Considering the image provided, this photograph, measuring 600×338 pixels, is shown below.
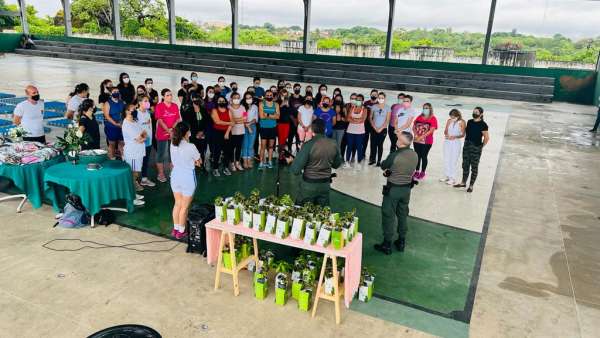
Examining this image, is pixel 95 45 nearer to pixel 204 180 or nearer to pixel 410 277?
pixel 204 180

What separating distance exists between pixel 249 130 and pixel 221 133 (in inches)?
21.9

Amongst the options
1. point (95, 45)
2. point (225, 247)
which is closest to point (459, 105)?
point (225, 247)

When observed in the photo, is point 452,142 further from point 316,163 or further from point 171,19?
point 171,19

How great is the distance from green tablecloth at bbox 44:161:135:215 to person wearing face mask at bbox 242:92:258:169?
8.57 feet

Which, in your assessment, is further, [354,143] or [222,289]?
[354,143]

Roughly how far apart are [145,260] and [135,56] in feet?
87.3

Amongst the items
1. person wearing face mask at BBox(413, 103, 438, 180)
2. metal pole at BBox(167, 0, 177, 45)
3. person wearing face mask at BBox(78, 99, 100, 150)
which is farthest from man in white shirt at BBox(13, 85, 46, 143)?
metal pole at BBox(167, 0, 177, 45)

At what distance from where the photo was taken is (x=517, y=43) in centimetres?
2414

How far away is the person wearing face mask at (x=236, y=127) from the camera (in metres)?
7.75

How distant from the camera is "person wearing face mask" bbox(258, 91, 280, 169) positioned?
26.2ft

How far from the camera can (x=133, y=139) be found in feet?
21.2

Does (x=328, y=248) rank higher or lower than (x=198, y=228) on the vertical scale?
higher

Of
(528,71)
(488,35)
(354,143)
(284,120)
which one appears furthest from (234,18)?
(354,143)

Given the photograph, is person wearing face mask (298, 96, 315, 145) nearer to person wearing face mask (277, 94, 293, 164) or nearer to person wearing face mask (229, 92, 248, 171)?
person wearing face mask (277, 94, 293, 164)
